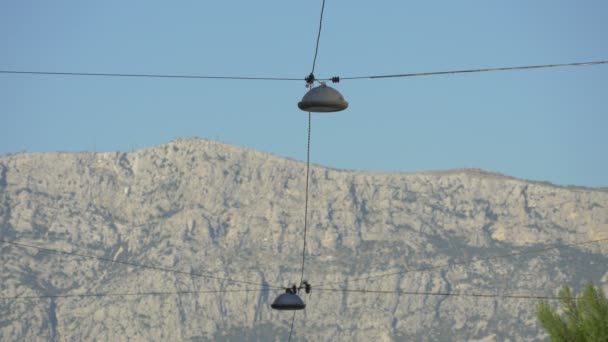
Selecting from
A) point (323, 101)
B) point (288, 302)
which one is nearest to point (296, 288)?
point (288, 302)

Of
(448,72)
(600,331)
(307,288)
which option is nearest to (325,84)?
(448,72)

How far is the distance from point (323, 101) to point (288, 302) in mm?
6877

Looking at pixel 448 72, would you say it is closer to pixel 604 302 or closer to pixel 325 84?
pixel 325 84

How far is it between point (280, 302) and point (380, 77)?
6.96m

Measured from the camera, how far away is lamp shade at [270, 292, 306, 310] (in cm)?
3859

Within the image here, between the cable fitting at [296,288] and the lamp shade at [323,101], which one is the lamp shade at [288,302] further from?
the lamp shade at [323,101]

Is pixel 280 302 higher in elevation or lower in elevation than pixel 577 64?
lower

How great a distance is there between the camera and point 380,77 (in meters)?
35.5

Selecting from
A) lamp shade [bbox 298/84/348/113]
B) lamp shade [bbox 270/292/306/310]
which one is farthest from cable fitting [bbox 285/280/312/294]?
lamp shade [bbox 298/84/348/113]

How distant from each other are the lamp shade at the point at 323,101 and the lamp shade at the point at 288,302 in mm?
6522

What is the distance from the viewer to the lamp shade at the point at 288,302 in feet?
127

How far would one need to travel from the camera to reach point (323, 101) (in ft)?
111

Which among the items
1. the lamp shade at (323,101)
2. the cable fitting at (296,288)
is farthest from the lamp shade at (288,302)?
the lamp shade at (323,101)

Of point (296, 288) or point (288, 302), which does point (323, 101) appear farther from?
point (296, 288)
